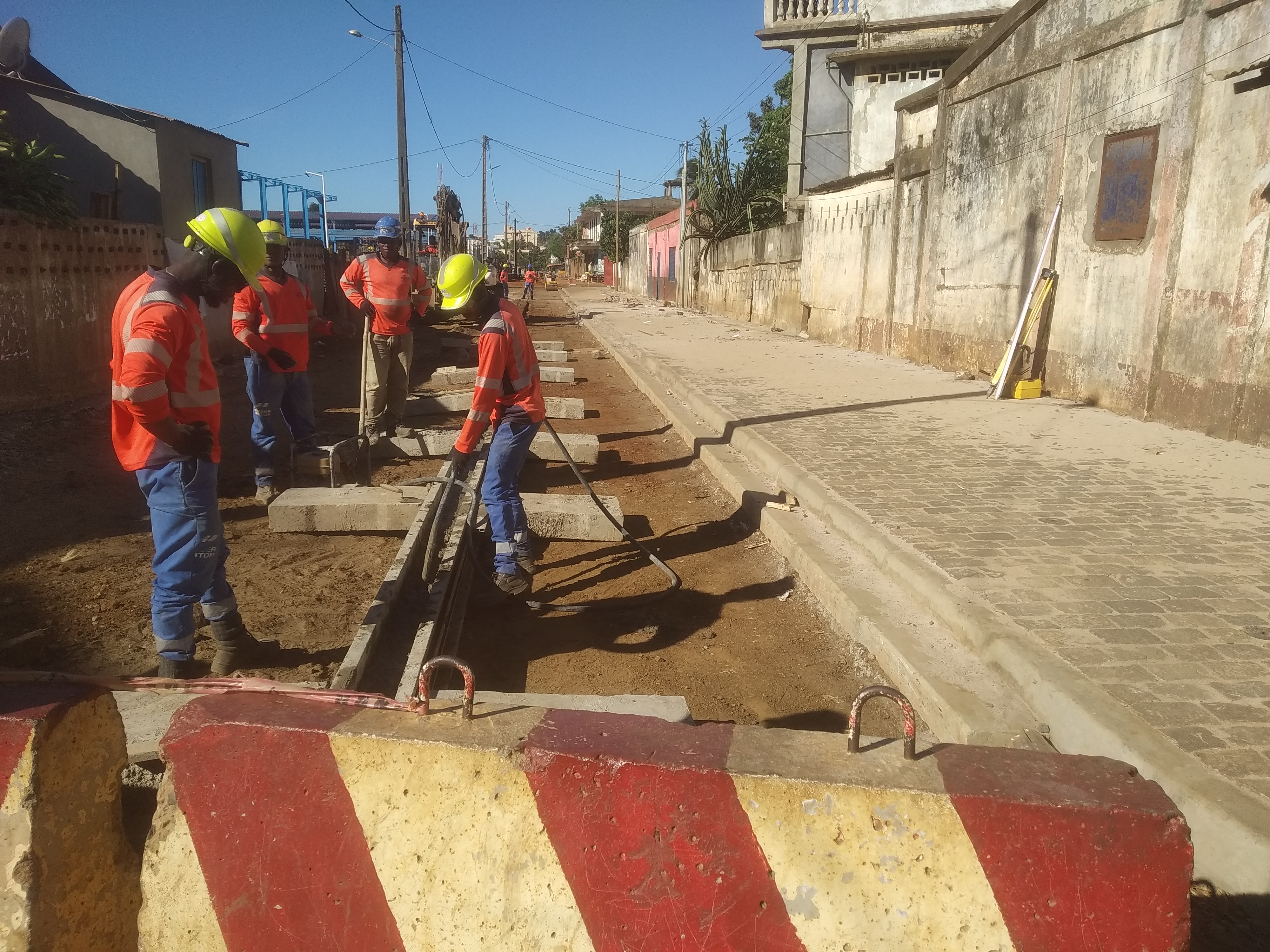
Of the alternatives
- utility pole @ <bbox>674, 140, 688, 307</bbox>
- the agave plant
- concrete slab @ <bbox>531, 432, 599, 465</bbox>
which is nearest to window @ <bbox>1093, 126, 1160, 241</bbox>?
concrete slab @ <bbox>531, 432, 599, 465</bbox>

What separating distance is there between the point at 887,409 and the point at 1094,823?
27.3 feet

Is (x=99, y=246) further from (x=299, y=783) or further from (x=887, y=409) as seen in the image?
(x=299, y=783)

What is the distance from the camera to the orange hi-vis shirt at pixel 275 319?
21.1ft

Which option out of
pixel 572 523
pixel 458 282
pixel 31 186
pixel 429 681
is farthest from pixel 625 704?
pixel 31 186

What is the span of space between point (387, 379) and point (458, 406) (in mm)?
1401

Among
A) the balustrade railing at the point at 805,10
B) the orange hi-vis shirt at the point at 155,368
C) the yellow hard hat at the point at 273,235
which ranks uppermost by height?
the balustrade railing at the point at 805,10

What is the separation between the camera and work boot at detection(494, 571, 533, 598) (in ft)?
16.3

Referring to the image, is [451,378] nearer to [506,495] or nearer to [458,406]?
[458,406]

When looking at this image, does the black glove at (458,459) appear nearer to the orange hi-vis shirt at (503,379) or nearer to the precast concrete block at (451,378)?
the orange hi-vis shirt at (503,379)

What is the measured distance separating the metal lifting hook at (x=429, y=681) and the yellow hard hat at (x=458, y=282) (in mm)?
3115

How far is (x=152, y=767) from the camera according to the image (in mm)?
2785

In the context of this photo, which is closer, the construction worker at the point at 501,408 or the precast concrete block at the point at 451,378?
the construction worker at the point at 501,408

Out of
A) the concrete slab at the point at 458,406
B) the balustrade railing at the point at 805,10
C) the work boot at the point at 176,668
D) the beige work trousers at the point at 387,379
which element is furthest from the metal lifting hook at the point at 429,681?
the balustrade railing at the point at 805,10

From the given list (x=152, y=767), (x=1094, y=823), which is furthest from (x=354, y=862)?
(x=1094, y=823)
